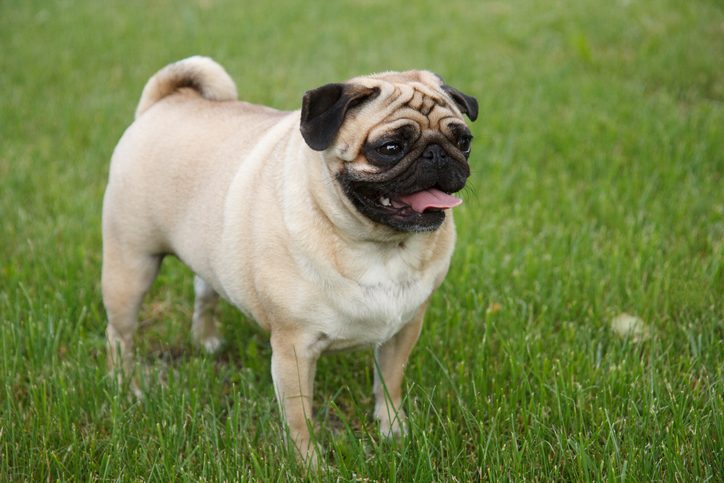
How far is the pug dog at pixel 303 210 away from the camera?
264cm

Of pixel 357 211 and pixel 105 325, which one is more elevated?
pixel 357 211

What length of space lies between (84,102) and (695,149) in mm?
5036

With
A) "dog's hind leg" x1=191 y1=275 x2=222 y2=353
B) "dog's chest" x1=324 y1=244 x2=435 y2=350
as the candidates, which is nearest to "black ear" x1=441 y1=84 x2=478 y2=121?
"dog's chest" x1=324 y1=244 x2=435 y2=350

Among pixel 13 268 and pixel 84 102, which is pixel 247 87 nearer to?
pixel 84 102

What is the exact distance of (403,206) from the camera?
2688mm

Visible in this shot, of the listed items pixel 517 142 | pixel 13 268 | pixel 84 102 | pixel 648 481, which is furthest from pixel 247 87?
pixel 648 481

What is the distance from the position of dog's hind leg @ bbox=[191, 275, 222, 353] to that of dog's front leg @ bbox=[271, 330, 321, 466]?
1046 mm

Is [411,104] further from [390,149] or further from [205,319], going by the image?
[205,319]

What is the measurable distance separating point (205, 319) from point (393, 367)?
1.20 m

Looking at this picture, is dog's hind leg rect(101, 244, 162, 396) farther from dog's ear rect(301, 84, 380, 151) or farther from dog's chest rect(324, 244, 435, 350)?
dog's ear rect(301, 84, 380, 151)

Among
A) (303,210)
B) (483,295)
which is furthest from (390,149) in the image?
(483,295)

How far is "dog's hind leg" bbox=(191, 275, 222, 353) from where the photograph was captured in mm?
3959

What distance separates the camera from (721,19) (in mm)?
8258

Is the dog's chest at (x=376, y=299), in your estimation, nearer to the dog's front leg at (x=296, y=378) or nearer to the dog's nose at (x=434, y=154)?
the dog's front leg at (x=296, y=378)
